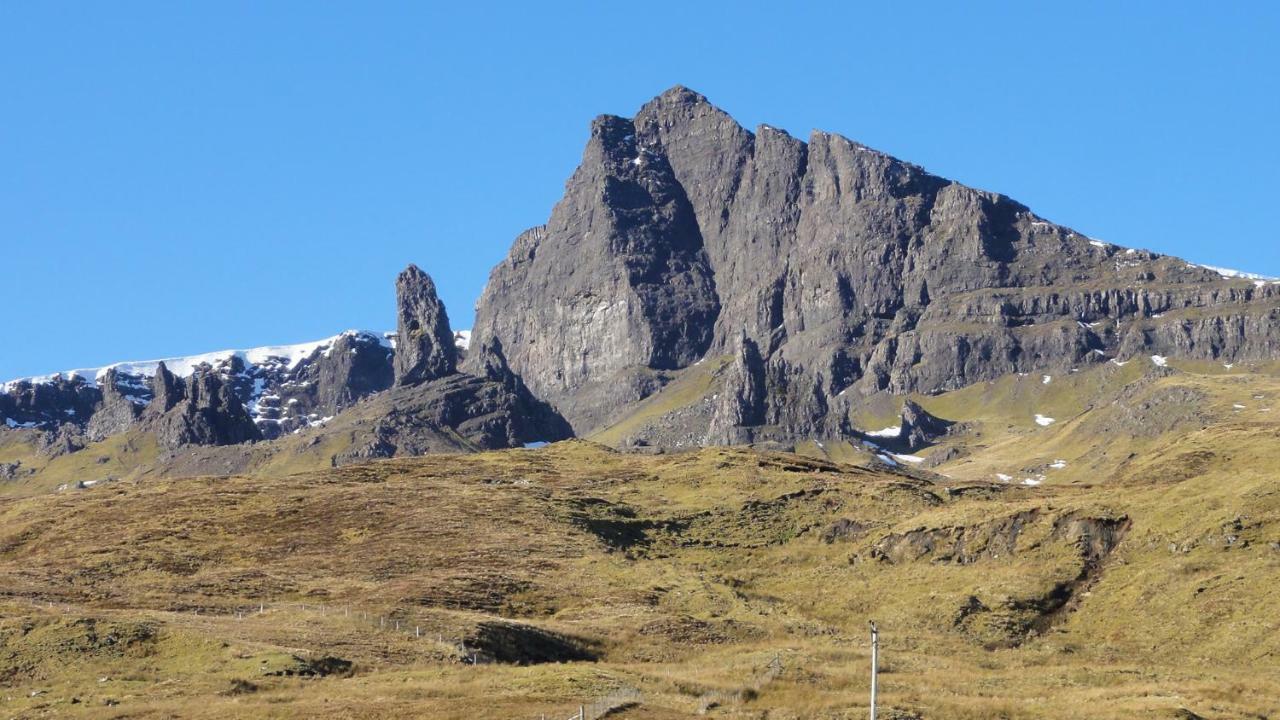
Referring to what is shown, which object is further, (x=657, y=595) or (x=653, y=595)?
(x=657, y=595)

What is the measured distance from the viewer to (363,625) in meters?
97.6

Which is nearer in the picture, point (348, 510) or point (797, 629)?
point (797, 629)

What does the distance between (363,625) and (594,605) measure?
24906mm

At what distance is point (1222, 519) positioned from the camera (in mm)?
119938

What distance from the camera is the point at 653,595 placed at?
125 meters

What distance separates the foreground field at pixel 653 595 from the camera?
7506 cm

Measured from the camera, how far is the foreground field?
75.1 m

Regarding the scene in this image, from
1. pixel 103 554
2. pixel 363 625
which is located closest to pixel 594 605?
pixel 363 625

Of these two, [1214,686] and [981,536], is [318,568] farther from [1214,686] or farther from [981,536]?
[1214,686]

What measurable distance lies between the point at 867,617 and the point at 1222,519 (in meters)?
26.9

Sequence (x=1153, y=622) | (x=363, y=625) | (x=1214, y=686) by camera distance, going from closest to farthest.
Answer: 1. (x=1214, y=686)
2. (x=363, y=625)
3. (x=1153, y=622)

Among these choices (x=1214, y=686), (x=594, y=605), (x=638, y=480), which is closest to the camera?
(x=1214, y=686)

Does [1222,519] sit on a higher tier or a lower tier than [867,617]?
higher

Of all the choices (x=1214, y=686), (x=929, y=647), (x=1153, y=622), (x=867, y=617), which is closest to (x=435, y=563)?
(x=867, y=617)
